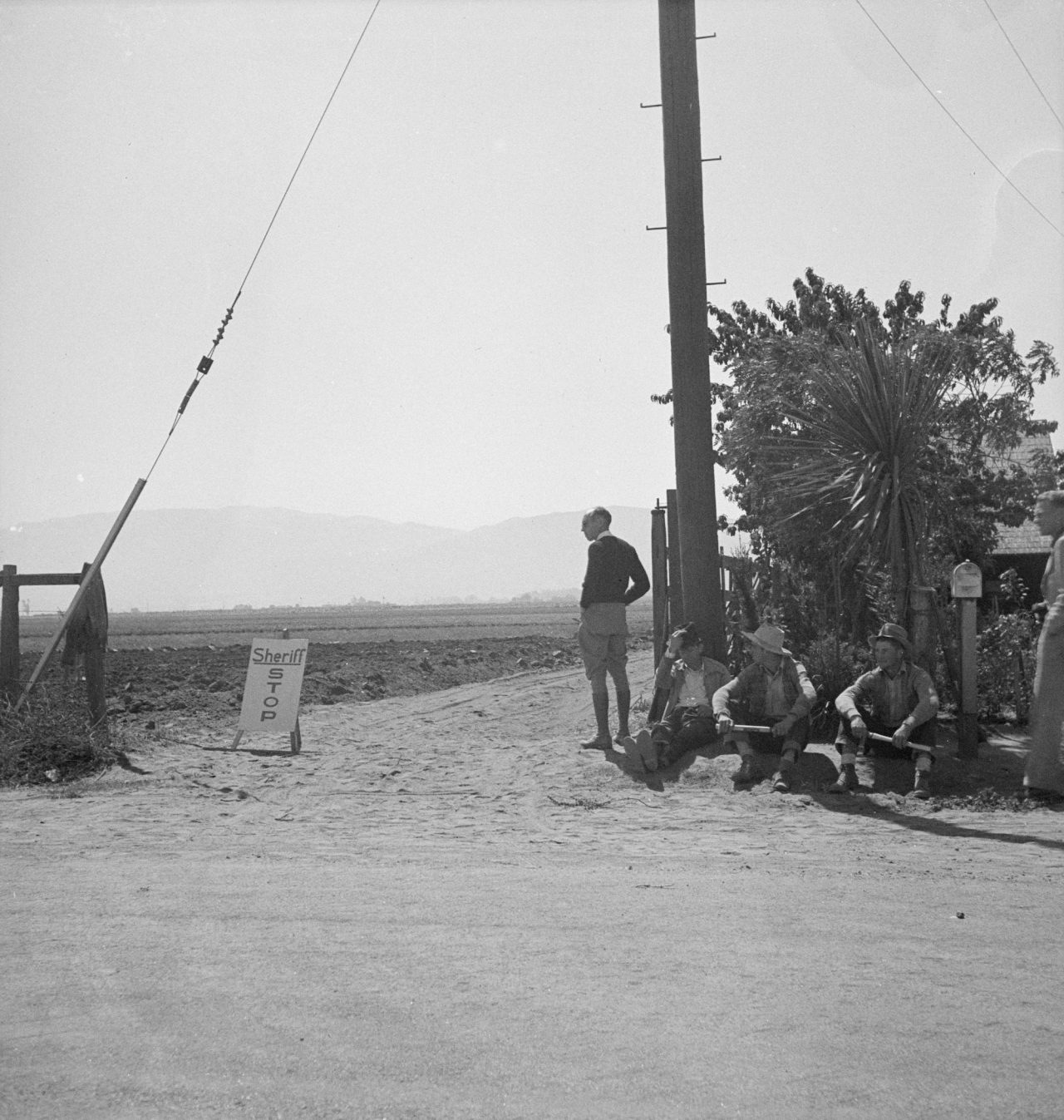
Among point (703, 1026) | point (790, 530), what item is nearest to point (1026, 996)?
point (703, 1026)

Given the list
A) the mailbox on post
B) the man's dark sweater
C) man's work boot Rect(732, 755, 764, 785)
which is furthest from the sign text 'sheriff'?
the mailbox on post

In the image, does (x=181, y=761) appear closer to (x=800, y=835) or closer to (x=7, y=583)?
(x=7, y=583)

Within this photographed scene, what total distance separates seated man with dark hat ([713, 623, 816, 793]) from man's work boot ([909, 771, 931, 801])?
83 cm

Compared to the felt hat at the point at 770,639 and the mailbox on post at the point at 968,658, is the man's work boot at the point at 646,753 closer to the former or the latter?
the felt hat at the point at 770,639

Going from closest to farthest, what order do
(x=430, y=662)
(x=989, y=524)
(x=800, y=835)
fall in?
(x=800, y=835) → (x=989, y=524) → (x=430, y=662)

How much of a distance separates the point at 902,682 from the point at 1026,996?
4.48 m

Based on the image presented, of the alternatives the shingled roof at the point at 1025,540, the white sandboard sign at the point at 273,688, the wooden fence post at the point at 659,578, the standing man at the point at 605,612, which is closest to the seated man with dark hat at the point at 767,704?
the standing man at the point at 605,612

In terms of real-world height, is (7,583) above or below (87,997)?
above

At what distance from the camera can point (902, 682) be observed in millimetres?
7730

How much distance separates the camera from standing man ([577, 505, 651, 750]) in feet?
30.3

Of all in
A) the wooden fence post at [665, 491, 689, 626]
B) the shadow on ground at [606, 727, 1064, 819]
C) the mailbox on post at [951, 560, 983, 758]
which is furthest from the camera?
the wooden fence post at [665, 491, 689, 626]

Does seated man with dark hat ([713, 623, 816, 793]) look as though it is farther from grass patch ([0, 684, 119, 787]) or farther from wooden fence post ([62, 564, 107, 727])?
wooden fence post ([62, 564, 107, 727])

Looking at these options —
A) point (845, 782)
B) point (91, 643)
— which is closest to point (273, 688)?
point (91, 643)

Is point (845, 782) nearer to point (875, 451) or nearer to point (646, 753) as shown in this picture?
point (646, 753)
